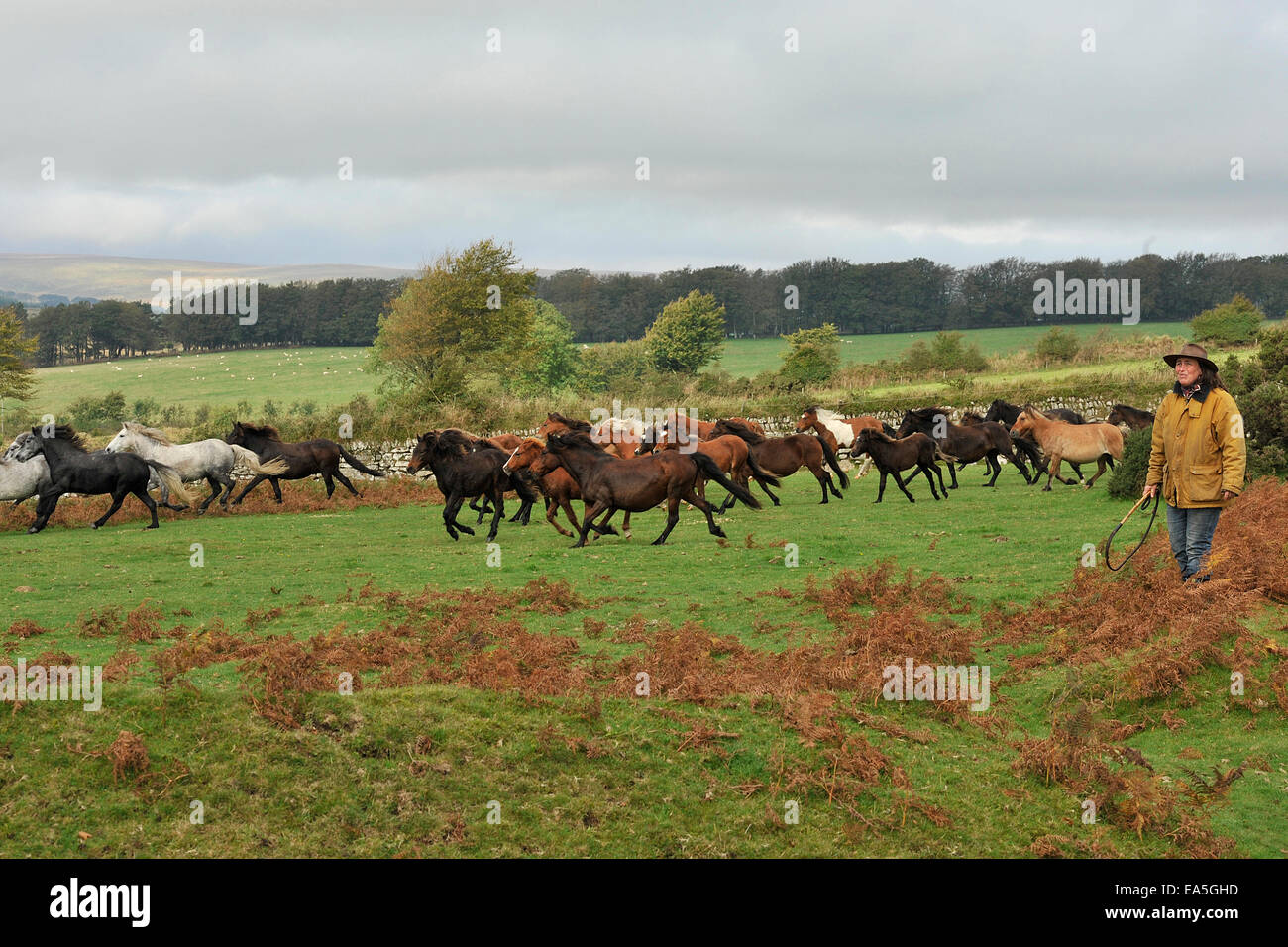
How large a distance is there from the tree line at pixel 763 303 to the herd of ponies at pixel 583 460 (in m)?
66.0

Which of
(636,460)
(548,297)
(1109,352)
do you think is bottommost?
(636,460)

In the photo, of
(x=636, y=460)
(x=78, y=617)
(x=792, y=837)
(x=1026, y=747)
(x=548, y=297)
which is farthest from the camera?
(x=548, y=297)

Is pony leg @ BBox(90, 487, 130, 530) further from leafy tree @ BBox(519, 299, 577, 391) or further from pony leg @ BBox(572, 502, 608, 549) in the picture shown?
leafy tree @ BBox(519, 299, 577, 391)

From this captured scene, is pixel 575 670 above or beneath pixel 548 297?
beneath

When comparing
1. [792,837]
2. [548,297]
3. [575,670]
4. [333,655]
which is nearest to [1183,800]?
[792,837]

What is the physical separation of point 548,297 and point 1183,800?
434ft

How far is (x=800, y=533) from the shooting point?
19219 millimetres

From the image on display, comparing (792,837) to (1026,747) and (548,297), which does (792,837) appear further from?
(548,297)

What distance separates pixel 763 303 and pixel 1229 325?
209 feet

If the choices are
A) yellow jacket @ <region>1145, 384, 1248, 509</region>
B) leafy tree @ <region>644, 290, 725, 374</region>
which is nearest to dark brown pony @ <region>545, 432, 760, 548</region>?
yellow jacket @ <region>1145, 384, 1248, 509</region>

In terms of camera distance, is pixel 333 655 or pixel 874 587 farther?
pixel 874 587

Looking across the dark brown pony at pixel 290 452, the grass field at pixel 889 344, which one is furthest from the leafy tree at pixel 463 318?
the dark brown pony at pixel 290 452

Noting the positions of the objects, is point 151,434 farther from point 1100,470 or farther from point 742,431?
point 1100,470

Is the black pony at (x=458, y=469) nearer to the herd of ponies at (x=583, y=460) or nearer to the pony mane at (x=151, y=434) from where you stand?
the herd of ponies at (x=583, y=460)
